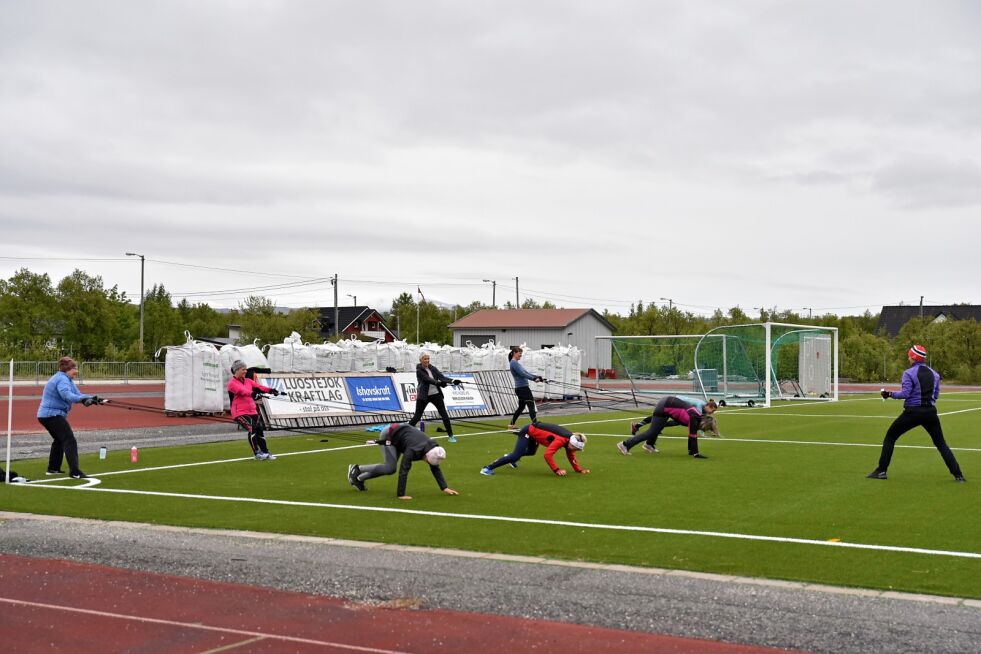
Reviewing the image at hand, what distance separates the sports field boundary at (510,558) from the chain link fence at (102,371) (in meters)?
40.9

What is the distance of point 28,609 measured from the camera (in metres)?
7.69

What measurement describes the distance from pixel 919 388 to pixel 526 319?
70.9 metres

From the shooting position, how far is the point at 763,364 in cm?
3997

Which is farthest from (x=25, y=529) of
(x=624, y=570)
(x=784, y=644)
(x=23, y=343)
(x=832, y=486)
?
(x=23, y=343)

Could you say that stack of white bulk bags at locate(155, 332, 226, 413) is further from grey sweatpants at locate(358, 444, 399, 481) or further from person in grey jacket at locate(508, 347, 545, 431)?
grey sweatpants at locate(358, 444, 399, 481)

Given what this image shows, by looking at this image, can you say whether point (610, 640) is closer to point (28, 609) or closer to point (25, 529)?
point (28, 609)

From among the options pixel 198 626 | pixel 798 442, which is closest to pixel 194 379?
pixel 798 442

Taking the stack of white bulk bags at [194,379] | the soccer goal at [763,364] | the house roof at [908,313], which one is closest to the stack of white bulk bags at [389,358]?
the stack of white bulk bags at [194,379]

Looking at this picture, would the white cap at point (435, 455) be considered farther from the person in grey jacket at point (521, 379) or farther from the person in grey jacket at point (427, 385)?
the person in grey jacket at point (521, 379)

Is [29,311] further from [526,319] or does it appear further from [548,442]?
[548,442]

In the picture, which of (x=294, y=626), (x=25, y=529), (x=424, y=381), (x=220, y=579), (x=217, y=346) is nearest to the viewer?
(x=294, y=626)

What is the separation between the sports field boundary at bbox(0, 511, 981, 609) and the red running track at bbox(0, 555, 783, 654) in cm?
164

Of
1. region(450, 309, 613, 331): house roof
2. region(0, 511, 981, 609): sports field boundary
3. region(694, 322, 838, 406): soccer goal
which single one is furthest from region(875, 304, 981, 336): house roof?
region(0, 511, 981, 609): sports field boundary

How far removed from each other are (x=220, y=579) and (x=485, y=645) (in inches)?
117
